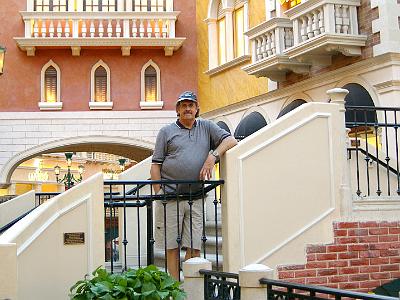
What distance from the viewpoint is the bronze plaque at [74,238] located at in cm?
586

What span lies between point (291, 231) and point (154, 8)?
47.7 ft

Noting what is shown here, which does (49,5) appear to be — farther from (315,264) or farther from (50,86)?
(315,264)

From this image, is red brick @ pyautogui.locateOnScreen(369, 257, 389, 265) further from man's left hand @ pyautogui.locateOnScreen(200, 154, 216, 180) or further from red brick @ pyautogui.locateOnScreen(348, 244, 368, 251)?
man's left hand @ pyautogui.locateOnScreen(200, 154, 216, 180)

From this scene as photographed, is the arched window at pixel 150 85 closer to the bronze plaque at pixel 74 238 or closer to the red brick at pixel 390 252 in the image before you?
the red brick at pixel 390 252

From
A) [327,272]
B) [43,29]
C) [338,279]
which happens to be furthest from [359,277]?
[43,29]

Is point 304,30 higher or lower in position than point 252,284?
higher

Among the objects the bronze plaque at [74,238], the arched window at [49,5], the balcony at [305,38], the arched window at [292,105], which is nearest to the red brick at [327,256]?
the bronze plaque at [74,238]

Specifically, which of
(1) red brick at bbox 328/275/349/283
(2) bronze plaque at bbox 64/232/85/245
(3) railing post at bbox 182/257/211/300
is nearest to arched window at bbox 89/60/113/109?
(1) red brick at bbox 328/275/349/283

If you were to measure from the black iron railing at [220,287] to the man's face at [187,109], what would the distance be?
4.74 feet

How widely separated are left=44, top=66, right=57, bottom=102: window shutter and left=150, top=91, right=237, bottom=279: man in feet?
45.8

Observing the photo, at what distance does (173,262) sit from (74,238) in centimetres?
96

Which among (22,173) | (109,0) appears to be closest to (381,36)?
(109,0)

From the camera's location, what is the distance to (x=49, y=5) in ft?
65.8

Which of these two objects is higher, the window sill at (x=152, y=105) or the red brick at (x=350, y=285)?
the window sill at (x=152, y=105)
